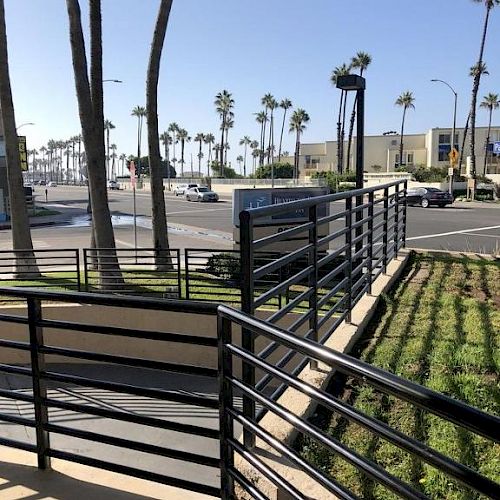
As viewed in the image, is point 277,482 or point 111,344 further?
point 111,344

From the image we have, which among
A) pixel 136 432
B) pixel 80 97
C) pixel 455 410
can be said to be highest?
pixel 80 97

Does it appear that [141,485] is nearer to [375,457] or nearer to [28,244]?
[375,457]

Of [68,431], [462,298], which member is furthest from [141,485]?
[462,298]

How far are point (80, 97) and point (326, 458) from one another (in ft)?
38.0

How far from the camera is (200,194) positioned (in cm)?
5678

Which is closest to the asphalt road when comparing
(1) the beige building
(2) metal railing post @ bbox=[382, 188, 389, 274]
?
(2) metal railing post @ bbox=[382, 188, 389, 274]

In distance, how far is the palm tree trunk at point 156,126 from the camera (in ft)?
48.2

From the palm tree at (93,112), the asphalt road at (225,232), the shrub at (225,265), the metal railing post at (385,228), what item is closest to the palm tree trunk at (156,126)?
the shrub at (225,265)

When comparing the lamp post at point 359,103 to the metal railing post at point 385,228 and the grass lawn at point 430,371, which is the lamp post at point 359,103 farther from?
the grass lawn at point 430,371

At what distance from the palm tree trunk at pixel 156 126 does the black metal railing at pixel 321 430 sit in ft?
39.2

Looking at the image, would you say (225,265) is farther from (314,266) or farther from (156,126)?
(314,266)

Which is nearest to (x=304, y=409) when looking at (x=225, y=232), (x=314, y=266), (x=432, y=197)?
(x=314, y=266)

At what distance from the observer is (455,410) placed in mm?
1387

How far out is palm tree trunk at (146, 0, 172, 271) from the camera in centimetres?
1470
